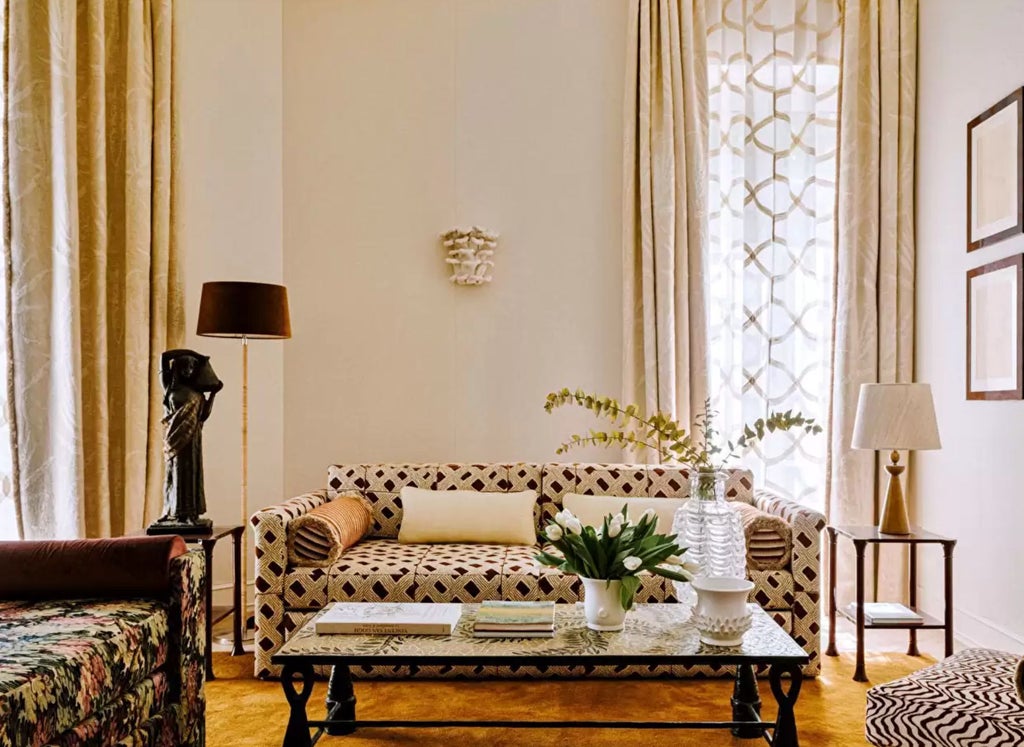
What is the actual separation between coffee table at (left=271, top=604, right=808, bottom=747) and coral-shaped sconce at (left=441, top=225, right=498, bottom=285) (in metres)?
2.32

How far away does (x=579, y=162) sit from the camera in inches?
172

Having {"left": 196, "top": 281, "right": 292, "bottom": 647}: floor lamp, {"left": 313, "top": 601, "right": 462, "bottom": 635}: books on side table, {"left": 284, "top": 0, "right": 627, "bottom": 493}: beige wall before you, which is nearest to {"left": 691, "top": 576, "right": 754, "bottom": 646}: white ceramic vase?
{"left": 313, "top": 601, "right": 462, "bottom": 635}: books on side table

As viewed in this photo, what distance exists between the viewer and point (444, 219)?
4.37 metres

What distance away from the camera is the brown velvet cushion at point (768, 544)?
308 cm

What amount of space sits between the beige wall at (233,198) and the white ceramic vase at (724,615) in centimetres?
281

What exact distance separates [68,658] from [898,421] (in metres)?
2.93

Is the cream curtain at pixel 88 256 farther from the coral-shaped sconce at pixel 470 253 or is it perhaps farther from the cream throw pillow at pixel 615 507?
the cream throw pillow at pixel 615 507

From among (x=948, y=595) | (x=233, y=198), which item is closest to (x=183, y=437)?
(x=233, y=198)

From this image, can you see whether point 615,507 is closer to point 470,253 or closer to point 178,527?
point 470,253

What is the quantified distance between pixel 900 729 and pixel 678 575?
0.63 metres

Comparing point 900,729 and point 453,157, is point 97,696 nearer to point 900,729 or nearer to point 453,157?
point 900,729

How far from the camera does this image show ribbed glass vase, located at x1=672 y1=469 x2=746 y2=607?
247cm

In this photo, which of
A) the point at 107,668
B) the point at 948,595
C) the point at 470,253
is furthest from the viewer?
the point at 470,253

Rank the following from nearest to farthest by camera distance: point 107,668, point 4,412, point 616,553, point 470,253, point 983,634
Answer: point 107,668 → point 616,553 → point 4,412 → point 983,634 → point 470,253
